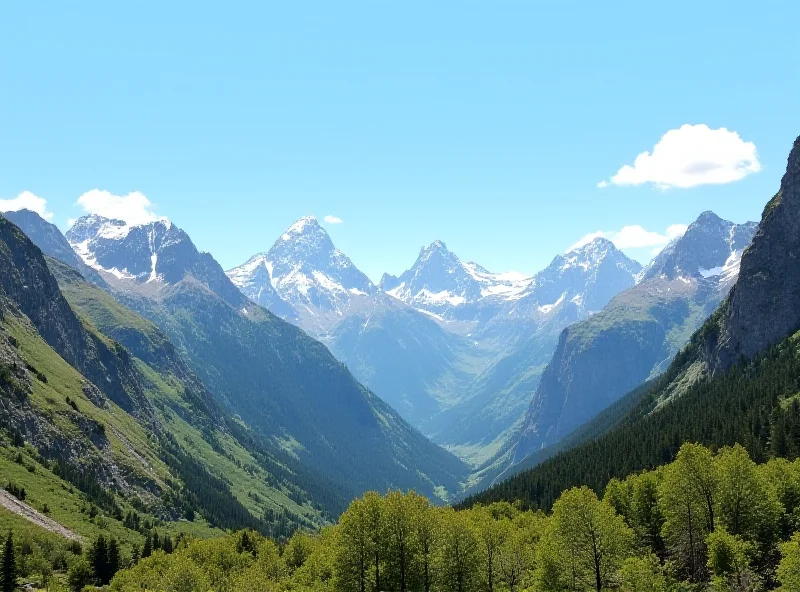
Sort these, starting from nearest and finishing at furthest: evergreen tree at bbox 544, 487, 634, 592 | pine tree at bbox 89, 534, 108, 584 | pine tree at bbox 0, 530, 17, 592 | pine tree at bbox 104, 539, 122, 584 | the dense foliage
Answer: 1. the dense foliage
2. evergreen tree at bbox 544, 487, 634, 592
3. pine tree at bbox 0, 530, 17, 592
4. pine tree at bbox 89, 534, 108, 584
5. pine tree at bbox 104, 539, 122, 584

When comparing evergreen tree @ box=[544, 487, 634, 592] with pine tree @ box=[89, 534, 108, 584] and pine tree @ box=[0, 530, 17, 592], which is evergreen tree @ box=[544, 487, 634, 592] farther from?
pine tree @ box=[89, 534, 108, 584]

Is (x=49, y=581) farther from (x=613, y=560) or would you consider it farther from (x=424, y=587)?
(x=613, y=560)

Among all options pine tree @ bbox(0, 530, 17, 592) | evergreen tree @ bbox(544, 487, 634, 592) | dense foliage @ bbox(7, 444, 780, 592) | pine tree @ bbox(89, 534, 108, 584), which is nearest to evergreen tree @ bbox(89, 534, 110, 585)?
pine tree @ bbox(89, 534, 108, 584)

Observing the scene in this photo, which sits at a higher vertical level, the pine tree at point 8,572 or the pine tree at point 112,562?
the pine tree at point 8,572

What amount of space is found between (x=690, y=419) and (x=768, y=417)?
94.7 feet

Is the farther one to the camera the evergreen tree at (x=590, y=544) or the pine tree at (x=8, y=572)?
the pine tree at (x=8, y=572)

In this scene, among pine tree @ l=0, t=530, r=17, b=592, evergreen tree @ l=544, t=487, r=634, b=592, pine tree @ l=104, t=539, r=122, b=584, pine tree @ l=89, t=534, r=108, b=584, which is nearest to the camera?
evergreen tree @ l=544, t=487, r=634, b=592

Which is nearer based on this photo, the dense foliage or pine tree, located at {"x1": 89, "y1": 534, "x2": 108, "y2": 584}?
the dense foliage

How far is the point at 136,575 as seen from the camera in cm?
11894

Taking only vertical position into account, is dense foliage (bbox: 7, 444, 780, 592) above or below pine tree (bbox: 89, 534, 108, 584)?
above

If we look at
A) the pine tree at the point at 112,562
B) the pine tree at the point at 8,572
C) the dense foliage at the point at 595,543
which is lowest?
the pine tree at the point at 112,562

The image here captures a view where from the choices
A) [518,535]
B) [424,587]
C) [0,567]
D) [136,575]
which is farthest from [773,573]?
[0,567]

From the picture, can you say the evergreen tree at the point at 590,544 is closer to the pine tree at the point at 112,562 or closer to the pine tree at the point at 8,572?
the pine tree at the point at 8,572

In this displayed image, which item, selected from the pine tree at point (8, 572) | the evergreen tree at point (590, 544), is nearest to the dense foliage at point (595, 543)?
the evergreen tree at point (590, 544)
